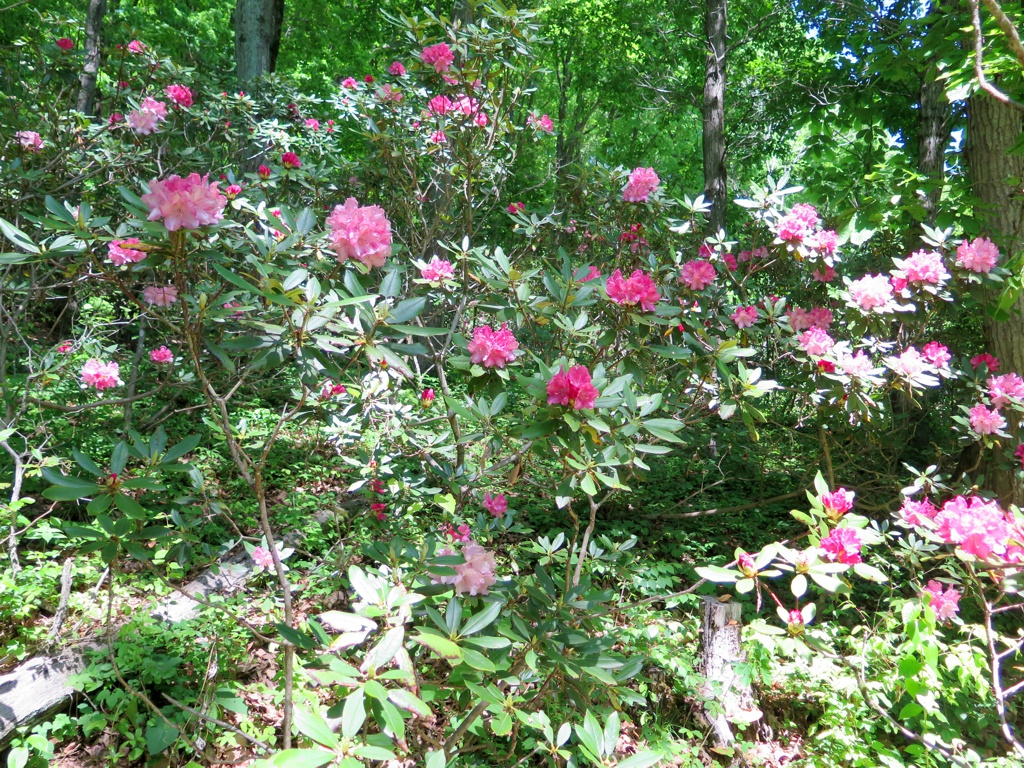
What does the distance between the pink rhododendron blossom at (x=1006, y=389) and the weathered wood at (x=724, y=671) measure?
1.54 metres

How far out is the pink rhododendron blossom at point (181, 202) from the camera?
46.6 inches

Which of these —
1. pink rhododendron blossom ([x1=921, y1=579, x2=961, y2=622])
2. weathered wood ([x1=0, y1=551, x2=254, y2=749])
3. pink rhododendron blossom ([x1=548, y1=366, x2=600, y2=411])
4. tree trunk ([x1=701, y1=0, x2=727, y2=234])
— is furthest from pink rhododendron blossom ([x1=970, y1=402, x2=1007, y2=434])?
weathered wood ([x1=0, y1=551, x2=254, y2=749])

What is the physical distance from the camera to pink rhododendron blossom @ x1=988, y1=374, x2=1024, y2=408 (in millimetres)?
2740

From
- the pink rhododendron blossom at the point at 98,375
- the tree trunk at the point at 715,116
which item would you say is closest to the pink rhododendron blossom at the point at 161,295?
the pink rhododendron blossom at the point at 98,375

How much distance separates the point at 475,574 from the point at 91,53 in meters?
4.61

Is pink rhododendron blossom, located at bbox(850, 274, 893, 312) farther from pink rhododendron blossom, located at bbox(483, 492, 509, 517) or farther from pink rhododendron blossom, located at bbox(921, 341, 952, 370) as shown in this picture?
pink rhododendron blossom, located at bbox(483, 492, 509, 517)

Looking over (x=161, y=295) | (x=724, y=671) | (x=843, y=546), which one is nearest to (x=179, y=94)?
(x=161, y=295)

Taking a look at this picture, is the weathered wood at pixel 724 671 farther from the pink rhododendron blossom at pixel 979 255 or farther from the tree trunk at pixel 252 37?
the tree trunk at pixel 252 37

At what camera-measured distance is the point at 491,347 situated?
1.64 meters

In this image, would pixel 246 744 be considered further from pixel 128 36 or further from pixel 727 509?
pixel 128 36

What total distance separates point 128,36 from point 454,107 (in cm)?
358

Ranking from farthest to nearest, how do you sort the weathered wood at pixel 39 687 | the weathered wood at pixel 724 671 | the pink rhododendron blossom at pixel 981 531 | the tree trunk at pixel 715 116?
the tree trunk at pixel 715 116 < the weathered wood at pixel 724 671 < the weathered wood at pixel 39 687 < the pink rhododendron blossom at pixel 981 531

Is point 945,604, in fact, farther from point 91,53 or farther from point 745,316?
point 91,53

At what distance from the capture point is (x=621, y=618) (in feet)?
8.80
